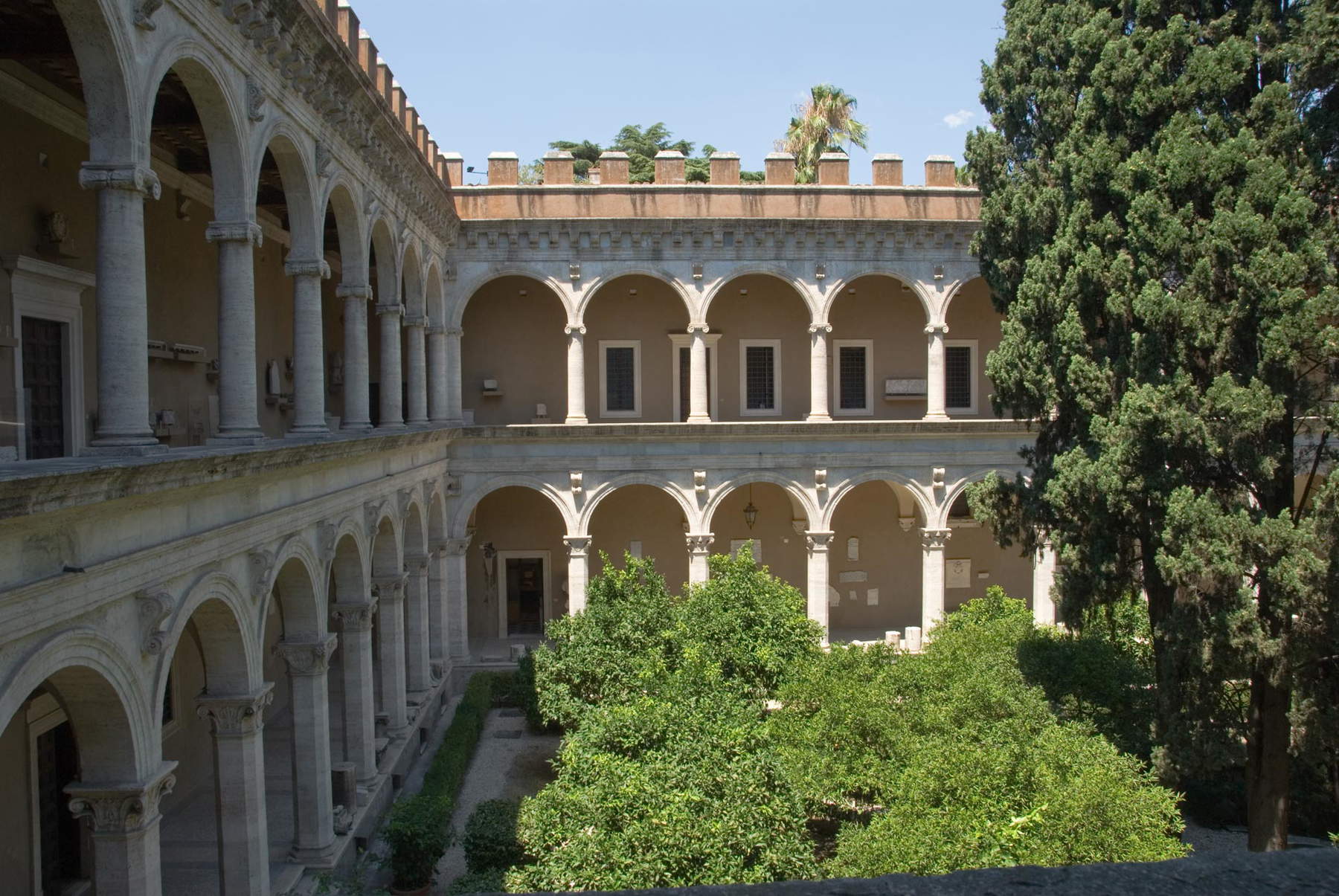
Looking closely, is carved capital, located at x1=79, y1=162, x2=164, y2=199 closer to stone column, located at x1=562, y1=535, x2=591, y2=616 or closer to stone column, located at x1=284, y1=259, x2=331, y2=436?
stone column, located at x1=284, y1=259, x2=331, y2=436

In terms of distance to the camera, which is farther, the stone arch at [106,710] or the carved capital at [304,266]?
the carved capital at [304,266]

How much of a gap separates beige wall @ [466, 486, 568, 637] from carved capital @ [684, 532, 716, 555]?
13.7 feet

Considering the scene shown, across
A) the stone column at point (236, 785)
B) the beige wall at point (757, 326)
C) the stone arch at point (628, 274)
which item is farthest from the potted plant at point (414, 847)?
the beige wall at point (757, 326)

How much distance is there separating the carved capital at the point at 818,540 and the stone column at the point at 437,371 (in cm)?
820

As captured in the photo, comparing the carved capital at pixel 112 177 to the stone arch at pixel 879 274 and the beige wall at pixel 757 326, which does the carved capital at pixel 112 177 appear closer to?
the stone arch at pixel 879 274

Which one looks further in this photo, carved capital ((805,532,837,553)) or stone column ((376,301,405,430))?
carved capital ((805,532,837,553))

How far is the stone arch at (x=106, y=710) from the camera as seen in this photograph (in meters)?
7.63

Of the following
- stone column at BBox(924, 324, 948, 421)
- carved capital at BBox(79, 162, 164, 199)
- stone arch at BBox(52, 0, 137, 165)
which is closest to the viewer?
stone arch at BBox(52, 0, 137, 165)

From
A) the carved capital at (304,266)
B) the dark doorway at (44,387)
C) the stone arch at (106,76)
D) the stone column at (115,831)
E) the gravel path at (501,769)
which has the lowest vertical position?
the gravel path at (501,769)

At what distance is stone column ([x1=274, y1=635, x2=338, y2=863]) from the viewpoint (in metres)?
12.6

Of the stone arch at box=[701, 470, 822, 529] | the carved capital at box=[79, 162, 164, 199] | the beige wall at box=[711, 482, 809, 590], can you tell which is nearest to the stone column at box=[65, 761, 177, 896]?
the carved capital at box=[79, 162, 164, 199]

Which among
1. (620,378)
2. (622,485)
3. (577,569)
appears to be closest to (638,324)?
(620,378)

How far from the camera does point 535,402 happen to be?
2550 cm

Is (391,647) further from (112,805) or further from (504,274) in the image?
(504,274)
